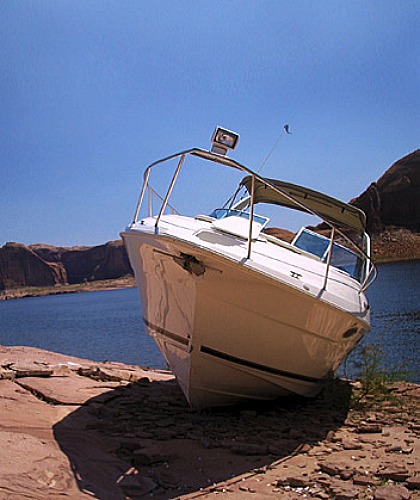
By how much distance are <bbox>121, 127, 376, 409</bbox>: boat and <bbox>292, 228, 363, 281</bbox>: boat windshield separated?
0.14 meters

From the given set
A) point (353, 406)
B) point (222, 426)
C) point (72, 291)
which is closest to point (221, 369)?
point (222, 426)

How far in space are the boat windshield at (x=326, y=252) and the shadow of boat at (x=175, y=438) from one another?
6.28ft

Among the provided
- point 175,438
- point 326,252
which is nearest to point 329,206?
point 326,252

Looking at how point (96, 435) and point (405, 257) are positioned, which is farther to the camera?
point (405, 257)

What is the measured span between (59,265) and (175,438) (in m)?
187

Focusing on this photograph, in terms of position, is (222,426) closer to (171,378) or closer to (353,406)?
(353,406)

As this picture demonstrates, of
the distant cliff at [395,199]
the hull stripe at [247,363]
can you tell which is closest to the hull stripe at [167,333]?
the hull stripe at [247,363]

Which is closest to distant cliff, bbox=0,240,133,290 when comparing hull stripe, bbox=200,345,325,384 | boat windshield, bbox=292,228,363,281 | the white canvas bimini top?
the white canvas bimini top

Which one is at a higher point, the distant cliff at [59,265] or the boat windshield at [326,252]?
the boat windshield at [326,252]

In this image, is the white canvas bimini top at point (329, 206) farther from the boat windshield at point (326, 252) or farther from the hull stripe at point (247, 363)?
A: the hull stripe at point (247, 363)

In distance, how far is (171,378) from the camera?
973cm

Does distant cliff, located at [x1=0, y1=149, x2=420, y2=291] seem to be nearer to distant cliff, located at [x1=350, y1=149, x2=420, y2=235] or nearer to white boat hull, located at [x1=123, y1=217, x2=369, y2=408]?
distant cliff, located at [x1=350, y1=149, x2=420, y2=235]

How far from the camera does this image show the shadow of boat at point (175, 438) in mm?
4598

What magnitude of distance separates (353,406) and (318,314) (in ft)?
6.71
